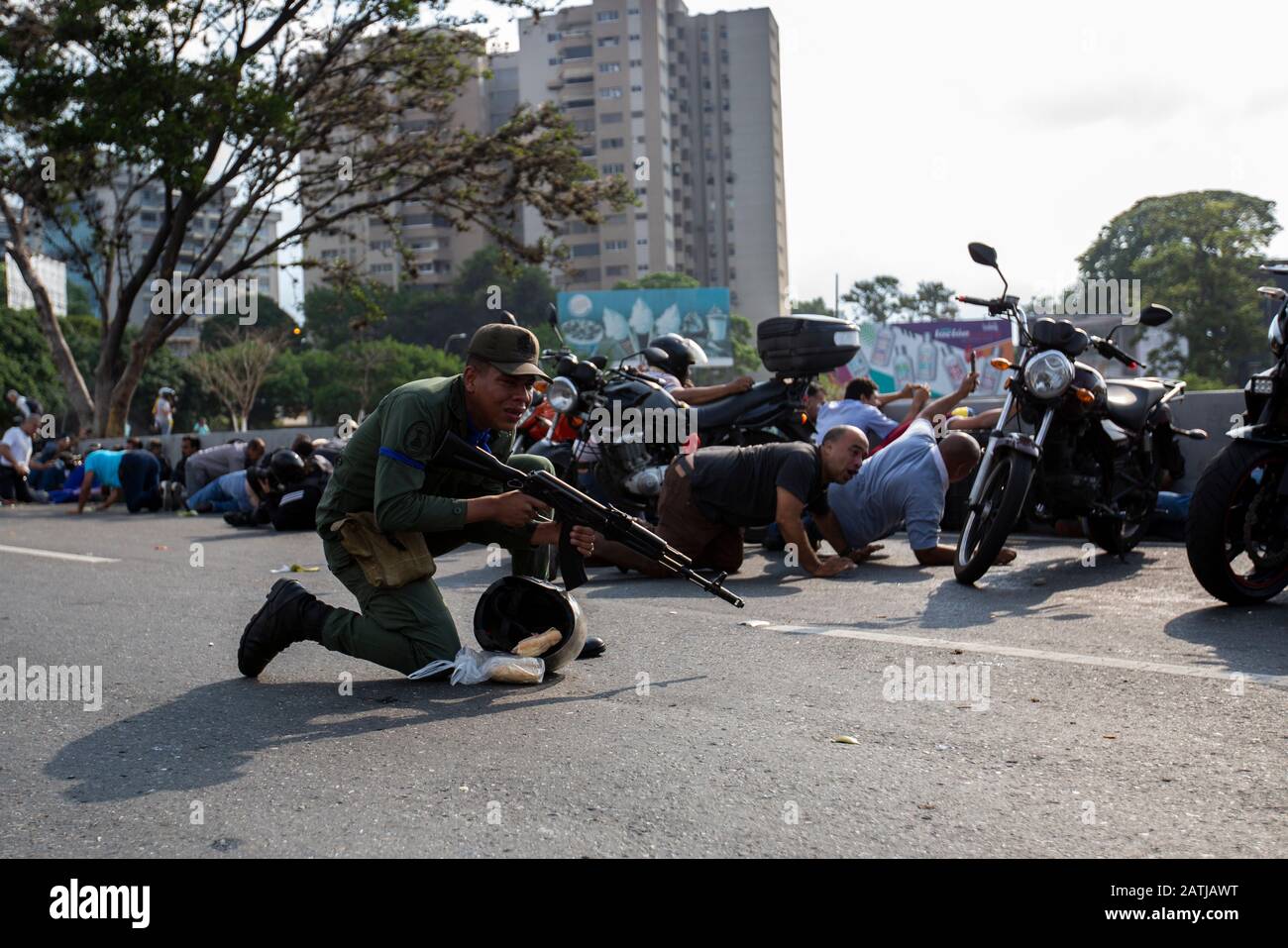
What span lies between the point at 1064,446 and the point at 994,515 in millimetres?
895

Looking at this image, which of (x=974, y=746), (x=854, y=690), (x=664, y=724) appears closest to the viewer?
(x=974, y=746)

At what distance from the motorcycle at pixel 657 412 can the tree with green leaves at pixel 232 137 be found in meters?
14.9

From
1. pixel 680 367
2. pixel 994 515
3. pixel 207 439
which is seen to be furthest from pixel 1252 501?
pixel 207 439

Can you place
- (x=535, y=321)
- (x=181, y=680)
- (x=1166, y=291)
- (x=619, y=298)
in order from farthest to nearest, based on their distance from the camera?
(x=535, y=321)
(x=619, y=298)
(x=1166, y=291)
(x=181, y=680)

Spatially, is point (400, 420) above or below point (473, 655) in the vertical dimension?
above

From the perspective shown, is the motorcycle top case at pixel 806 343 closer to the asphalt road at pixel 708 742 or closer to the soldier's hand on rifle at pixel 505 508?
the asphalt road at pixel 708 742

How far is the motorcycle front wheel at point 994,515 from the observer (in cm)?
752

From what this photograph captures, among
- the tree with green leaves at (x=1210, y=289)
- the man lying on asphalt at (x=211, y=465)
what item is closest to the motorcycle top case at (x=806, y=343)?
the man lying on asphalt at (x=211, y=465)

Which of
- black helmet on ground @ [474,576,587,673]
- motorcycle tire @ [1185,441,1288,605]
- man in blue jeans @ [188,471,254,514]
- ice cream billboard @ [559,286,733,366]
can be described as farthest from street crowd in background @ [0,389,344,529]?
ice cream billboard @ [559,286,733,366]

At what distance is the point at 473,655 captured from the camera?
5.28 m

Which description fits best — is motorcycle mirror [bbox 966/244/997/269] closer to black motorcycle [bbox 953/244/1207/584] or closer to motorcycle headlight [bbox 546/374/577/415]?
black motorcycle [bbox 953/244/1207/584]
